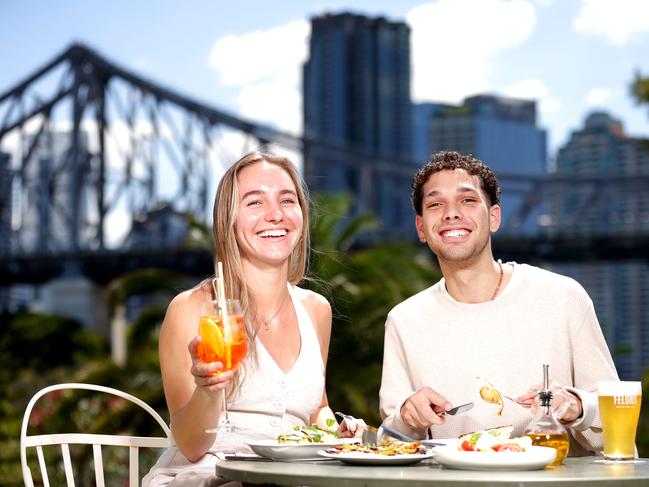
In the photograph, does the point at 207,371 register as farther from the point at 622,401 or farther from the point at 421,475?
the point at 622,401

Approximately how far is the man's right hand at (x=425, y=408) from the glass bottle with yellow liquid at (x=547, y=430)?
0.94 feet

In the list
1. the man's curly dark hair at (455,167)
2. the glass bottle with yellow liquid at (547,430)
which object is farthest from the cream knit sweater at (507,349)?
the glass bottle with yellow liquid at (547,430)

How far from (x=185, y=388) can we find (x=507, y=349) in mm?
788

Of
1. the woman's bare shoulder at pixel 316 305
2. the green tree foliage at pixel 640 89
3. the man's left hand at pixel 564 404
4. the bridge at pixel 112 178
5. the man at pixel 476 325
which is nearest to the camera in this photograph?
the man's left hand at pixel 564 404

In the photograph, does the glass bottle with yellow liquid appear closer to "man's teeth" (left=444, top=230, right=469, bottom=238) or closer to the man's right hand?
the man's right hand

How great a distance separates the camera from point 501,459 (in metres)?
2.29

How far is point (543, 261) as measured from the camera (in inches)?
1475

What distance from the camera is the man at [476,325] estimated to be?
2994 millimetres

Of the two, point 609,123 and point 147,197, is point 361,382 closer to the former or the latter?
point 147,197

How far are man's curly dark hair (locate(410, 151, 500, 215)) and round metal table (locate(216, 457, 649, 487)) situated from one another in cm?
92

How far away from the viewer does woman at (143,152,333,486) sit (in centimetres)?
289

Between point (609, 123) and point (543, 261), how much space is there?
30.5 m

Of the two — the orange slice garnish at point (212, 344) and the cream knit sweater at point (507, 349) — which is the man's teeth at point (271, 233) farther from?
the orange slice garnish at point (212, 344)

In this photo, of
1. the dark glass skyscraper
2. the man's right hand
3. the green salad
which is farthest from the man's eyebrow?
the dark glass skyscraper
